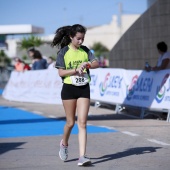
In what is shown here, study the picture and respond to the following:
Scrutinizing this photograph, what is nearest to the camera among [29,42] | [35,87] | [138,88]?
[138,88]

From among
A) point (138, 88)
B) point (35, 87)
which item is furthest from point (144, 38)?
point (138, 88)

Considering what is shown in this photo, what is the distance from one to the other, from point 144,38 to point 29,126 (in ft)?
35.9

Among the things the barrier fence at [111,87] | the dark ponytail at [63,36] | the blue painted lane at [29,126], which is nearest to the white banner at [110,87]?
the barrier fence at [111,87]

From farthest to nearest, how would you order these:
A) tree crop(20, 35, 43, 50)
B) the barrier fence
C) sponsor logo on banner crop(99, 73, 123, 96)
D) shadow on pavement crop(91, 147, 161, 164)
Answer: tree crop(20, 35, 43, 50) → sponsor logo on banner crop(99, 73, 123, 96) → the barrier fence → shadow on pavement crop(91, 147, 161, 164)

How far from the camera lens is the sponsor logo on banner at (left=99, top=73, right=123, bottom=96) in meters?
17.5

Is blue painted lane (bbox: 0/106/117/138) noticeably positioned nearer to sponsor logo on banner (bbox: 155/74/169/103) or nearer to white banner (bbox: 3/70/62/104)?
sponsor logo on banner (bbox: 155/74/169/103)

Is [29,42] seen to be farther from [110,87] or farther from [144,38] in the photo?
[110,87]

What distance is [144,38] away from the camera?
24.1m

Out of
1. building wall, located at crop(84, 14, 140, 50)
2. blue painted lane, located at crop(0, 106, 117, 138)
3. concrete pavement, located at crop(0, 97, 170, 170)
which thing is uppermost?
building wall, located at crop(84, 14, 140, 50)

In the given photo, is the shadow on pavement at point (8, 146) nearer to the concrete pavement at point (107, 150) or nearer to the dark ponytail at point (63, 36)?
the concrete pavement at point (107, 150)

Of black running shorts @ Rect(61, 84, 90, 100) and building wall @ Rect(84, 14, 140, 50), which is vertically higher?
building wall @ Rect(84, 14, 140, 50)

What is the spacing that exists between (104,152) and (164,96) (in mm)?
5366

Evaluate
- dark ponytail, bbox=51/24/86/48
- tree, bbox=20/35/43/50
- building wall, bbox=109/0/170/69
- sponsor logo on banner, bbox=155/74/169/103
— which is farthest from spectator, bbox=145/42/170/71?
tree, bbox=20/35/43/50

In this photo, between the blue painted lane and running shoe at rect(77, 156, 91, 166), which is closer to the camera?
running shoe at rect(77, 156, 91, 166)
